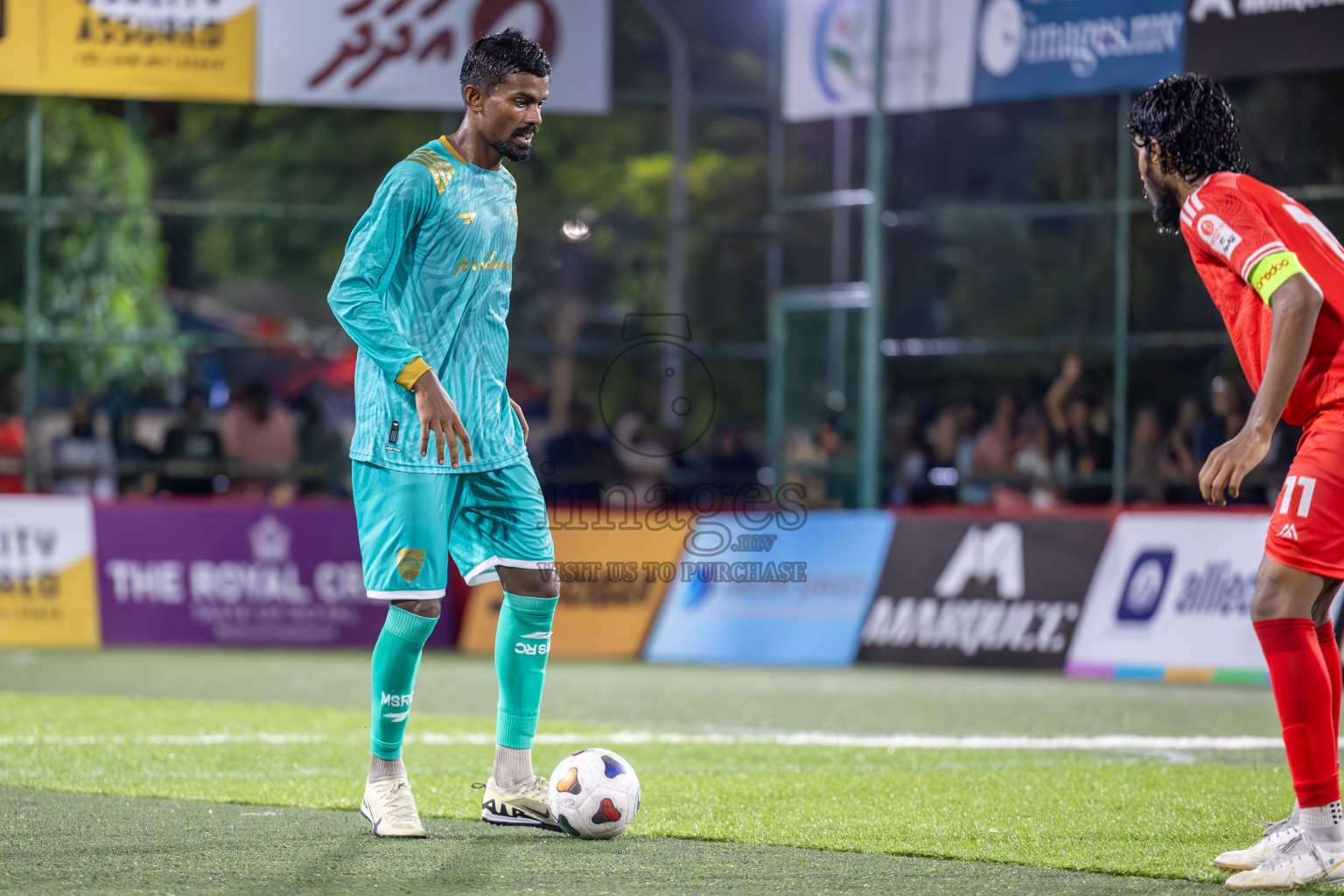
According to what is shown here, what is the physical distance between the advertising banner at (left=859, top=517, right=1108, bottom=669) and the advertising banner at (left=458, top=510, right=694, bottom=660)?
1.79 m

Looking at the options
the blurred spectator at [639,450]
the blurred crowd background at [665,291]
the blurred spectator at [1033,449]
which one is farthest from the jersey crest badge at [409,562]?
the blurred spectator at [639,450]

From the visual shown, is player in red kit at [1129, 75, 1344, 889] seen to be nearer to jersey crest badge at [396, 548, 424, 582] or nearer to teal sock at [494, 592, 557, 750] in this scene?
teal sock at [494, 592, 557, 750]

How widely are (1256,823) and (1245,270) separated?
2097 mm

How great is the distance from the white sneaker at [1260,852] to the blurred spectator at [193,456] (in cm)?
1356

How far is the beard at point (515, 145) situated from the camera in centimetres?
584

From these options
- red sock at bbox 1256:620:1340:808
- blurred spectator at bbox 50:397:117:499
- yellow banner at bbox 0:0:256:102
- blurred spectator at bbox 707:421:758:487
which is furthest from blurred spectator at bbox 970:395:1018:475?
red sock at bbox 1256:620:1340:808

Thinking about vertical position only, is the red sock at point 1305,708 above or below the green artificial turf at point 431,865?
above

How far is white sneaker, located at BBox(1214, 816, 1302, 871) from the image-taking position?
489 cm

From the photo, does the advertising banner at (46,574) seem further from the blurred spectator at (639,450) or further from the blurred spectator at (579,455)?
the blurred spectator at (639,450)

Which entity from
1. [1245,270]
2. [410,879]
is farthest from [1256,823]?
[410,879]

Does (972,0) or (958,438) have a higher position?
(972,0)

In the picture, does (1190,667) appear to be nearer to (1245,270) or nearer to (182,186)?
(1245,270)

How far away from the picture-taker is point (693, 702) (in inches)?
413

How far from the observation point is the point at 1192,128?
5055mm
